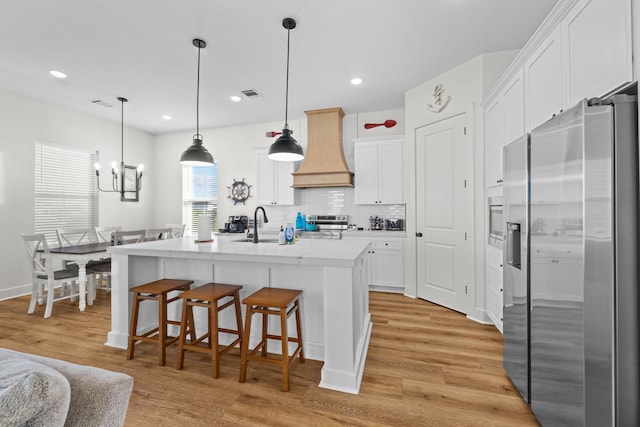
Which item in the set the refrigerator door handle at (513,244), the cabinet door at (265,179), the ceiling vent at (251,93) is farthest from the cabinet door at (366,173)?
the refrigerator door handle at (513,244)

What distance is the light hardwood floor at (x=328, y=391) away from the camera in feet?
5.57

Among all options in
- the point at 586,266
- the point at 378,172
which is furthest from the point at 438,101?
the point at 586,266

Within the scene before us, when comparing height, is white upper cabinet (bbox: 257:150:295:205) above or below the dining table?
above

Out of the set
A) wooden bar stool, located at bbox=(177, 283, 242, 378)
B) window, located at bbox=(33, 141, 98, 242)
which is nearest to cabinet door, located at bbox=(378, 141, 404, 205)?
wooden bar stool, located at bbox=(177, 283, 242, 378)

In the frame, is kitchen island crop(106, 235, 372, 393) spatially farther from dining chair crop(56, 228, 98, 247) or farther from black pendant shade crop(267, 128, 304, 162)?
dining chair crop(56, 228, 98, 247)

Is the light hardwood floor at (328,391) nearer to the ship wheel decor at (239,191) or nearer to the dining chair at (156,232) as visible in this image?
the dining chair at (156,232)

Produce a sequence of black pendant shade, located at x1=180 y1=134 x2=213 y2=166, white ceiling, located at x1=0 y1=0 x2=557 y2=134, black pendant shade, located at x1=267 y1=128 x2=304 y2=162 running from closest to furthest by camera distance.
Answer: white ceiling, located at x1=0 y1=0 x2=557 y2=134 → black pendant shade, located at x1=267 y1=128 x2=304 y2=162 → black pendant shade, located at x1=180 y1=134 x2=213 y2=166

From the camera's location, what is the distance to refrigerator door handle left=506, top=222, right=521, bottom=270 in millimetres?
1813

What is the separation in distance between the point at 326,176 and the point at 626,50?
11.7 feet

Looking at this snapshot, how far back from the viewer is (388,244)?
4.28 meters

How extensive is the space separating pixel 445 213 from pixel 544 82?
69.9 inches

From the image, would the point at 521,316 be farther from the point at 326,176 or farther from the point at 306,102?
the point at 306,102

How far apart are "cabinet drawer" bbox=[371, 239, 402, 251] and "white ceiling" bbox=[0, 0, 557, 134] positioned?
2137 millimetres

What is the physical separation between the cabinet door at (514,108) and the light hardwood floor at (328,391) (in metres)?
1.90
